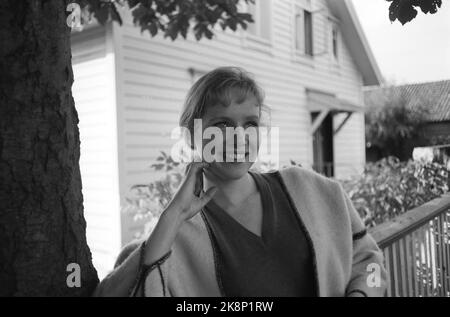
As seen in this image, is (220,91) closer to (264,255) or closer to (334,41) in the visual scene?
(264,255)

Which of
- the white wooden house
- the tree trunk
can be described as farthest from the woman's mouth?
the white wooden house

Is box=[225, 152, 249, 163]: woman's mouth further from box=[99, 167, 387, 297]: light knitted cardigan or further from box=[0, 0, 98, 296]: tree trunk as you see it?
box=[0, 0, 98, 296]: tree trunk

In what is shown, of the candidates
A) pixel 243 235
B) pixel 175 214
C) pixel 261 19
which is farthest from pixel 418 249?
pixel 261 19

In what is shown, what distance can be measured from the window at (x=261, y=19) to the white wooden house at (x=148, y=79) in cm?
2

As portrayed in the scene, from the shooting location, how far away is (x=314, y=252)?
0.99m

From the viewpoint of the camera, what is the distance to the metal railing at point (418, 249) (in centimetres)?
168

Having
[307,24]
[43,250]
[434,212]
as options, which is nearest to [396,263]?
[434,212]

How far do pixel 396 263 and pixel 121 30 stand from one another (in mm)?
3795

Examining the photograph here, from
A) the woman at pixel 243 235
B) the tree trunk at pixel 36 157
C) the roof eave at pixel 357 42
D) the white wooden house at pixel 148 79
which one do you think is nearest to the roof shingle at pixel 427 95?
the roof eave at pixel 357 42

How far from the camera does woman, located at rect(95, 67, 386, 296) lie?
33.4 inches

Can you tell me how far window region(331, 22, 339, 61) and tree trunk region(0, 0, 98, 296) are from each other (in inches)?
240

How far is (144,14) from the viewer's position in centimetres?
269

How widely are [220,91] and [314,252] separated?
1.54ft

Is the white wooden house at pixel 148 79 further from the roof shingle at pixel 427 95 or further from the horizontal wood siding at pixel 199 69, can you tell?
the roof shingle at pixel 427 95
